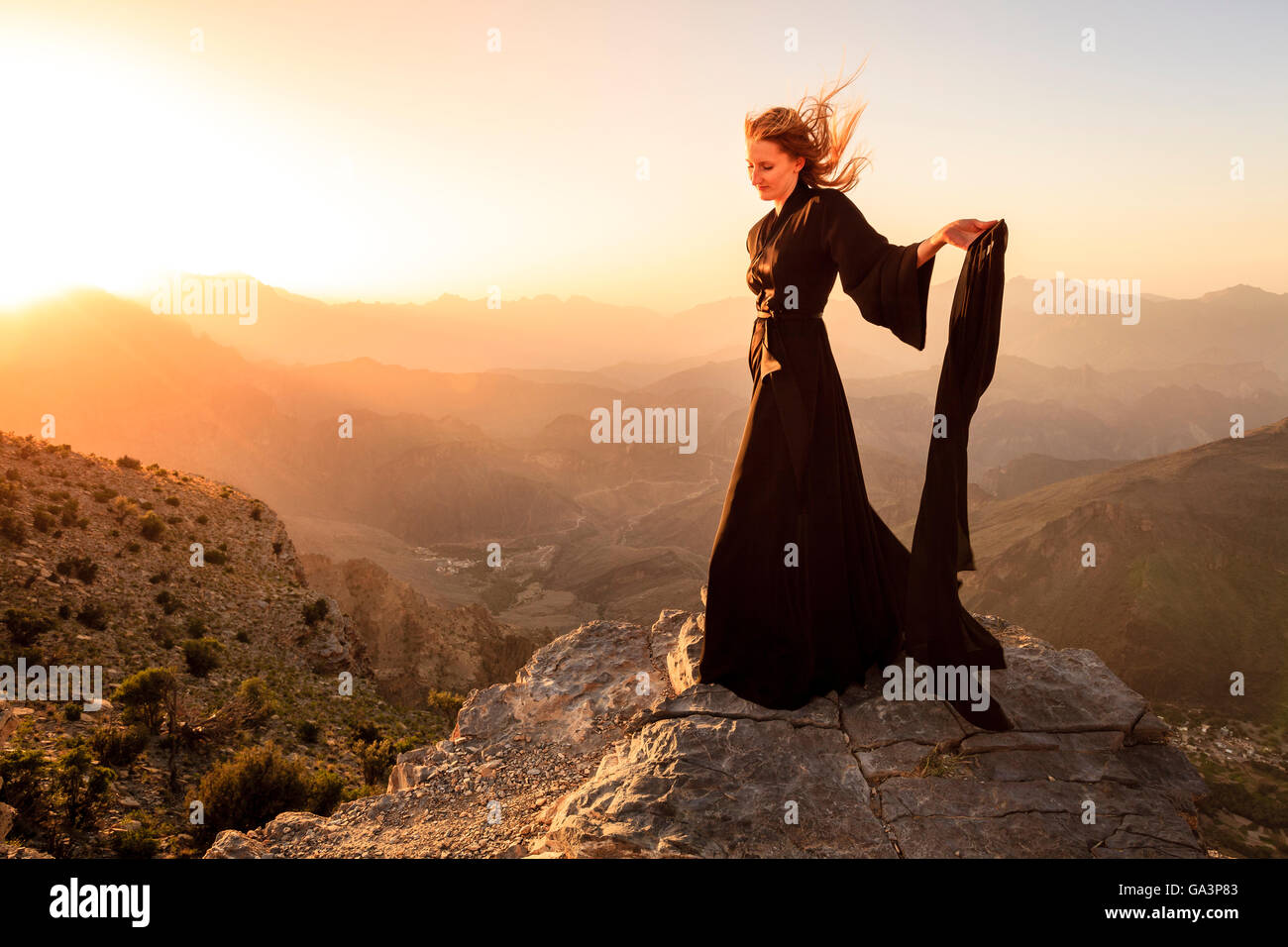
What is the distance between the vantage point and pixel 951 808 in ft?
9.83

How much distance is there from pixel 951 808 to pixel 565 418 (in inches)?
4836

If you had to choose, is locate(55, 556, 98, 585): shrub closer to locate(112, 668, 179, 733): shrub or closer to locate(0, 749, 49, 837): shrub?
locate(112, 668, 179, 733): shrub

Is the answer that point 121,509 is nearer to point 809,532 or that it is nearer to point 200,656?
point 200,656

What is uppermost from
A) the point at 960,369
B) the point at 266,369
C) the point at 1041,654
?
the point at 266,369

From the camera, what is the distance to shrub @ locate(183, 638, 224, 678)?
14.3m

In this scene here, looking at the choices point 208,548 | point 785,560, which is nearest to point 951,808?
point 785,560

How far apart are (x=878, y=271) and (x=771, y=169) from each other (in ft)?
2.88

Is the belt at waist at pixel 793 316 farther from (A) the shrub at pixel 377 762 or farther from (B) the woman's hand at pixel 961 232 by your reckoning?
(A) the shrub at pixel 377 762

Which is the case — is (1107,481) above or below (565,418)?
below

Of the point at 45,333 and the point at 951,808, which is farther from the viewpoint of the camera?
the point at 45,333

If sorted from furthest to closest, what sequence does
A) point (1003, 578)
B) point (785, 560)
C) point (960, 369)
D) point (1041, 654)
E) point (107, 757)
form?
point (1003, 578), point (107, 757), point (1041, 654), point (785, 560), point (960, 369)

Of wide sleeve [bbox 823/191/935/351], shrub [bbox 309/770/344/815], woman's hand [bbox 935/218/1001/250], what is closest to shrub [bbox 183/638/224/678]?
shrub [bbox 309/770/344/815]
